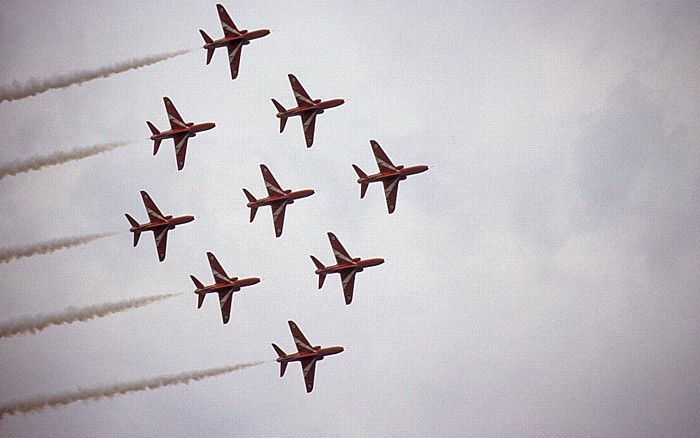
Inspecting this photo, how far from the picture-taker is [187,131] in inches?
4139

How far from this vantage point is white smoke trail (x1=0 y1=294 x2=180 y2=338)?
335 ft

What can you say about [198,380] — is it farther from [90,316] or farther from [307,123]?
[307,123]

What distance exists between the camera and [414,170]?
340ft

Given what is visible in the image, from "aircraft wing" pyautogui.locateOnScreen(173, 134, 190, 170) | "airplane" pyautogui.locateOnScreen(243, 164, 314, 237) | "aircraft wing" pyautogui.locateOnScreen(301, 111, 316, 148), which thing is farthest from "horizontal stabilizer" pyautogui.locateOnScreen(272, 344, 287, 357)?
"aircraft wing" pyautogui.locateOnScreen(173, 134, 190, 170)

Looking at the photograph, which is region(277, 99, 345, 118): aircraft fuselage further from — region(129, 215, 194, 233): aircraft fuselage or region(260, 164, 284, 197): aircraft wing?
region(129, 215, 194, 233): aircraft fuselage

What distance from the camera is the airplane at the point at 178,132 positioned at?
342 ft

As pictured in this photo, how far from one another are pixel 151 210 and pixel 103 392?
11.9 metres

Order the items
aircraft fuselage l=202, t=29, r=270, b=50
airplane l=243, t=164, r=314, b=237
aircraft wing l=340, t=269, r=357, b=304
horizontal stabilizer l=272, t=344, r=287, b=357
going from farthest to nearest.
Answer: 1. aircraft wing l=340, t=269, r=357, b=304
2. airplane l=243, t=164, r=314, b=237
3. aircraft fuselage l=202, t=29, r=270, b=50
4. horizontal stabilizer l=272, t=344, r=287, b=357

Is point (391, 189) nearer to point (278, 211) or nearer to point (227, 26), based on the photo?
point (278, 211)

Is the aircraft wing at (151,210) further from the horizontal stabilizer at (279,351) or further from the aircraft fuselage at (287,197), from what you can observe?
the horizontal stabilizer at (279,351)

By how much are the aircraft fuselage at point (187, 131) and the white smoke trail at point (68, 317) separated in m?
10.2

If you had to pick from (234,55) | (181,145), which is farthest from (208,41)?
(181,145)

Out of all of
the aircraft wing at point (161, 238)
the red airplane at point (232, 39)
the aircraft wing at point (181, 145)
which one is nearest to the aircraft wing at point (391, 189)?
the red airplane at point (232, 39)

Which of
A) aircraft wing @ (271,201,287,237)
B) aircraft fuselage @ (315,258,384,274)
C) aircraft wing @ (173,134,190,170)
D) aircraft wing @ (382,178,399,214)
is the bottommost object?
aircraft fuselage @ (315,258,384,274)
